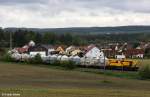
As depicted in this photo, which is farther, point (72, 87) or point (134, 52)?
point (134, 52)

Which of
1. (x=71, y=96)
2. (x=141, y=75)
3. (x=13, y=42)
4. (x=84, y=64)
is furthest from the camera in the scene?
(x=13, y=42)

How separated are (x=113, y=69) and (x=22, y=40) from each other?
109224 mm

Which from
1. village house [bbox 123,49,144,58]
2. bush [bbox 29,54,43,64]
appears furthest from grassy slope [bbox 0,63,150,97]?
village house [bbox 123,49,144,58]

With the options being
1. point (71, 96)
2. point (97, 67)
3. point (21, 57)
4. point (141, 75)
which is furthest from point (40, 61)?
point (71, 96)

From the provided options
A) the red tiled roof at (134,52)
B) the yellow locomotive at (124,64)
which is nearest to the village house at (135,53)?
the red tiled roof at (134,52)

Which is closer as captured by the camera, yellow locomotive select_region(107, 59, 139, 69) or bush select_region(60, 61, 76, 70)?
yellow locomotive select_region(107, 59, 139, 69)

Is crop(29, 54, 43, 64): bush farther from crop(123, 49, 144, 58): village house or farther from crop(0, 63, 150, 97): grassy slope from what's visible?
crop(123, 49, 144, 58): village house

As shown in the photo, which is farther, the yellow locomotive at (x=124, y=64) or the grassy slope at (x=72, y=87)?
the yellow locomotive at (x=124, y=64)

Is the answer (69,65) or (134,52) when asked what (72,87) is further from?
(134,52)

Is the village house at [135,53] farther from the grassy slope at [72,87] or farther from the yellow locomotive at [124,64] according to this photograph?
the grassy slope at [72,87]

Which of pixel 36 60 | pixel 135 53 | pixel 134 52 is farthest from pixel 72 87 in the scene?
pixel 134 52

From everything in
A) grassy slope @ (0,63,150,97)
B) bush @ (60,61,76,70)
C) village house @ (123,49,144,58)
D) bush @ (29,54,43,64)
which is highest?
village house @ (123,49,144,58)

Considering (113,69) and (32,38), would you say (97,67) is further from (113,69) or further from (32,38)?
(32,38)

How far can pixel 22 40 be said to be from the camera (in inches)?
7707
